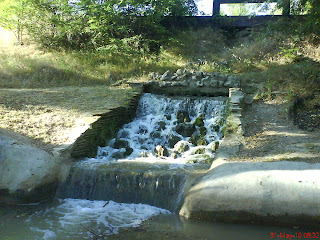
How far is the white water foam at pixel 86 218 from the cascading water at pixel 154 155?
219 millimetres

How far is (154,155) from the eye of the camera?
6898 millimetres

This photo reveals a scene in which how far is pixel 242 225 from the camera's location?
4148 mm

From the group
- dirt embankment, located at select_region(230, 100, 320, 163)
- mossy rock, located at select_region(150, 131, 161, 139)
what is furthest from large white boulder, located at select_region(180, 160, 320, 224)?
mossy rock, located at select_region(150, 131, 161, 139)

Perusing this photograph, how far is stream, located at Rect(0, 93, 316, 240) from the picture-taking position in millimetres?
4051

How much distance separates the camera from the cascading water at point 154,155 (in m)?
5.17

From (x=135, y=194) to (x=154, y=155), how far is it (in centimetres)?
179

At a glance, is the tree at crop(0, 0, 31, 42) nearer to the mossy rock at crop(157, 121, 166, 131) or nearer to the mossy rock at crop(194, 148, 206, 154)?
the mossy rock at crop(157, 121, 166, 131)

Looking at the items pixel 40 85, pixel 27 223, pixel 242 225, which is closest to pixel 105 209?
pixel 27 223

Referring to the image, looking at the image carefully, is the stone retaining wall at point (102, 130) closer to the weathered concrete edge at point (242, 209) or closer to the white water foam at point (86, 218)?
the white water foam at point (86, 218)

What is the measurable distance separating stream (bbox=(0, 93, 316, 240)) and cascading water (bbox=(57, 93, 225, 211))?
0.02m

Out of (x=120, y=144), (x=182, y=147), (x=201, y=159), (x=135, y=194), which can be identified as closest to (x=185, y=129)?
(x=182, y=147)

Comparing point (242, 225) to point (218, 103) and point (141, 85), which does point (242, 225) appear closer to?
point (218, 103)

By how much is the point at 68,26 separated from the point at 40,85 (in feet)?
11.4

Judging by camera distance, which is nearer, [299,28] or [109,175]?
[109,175]
